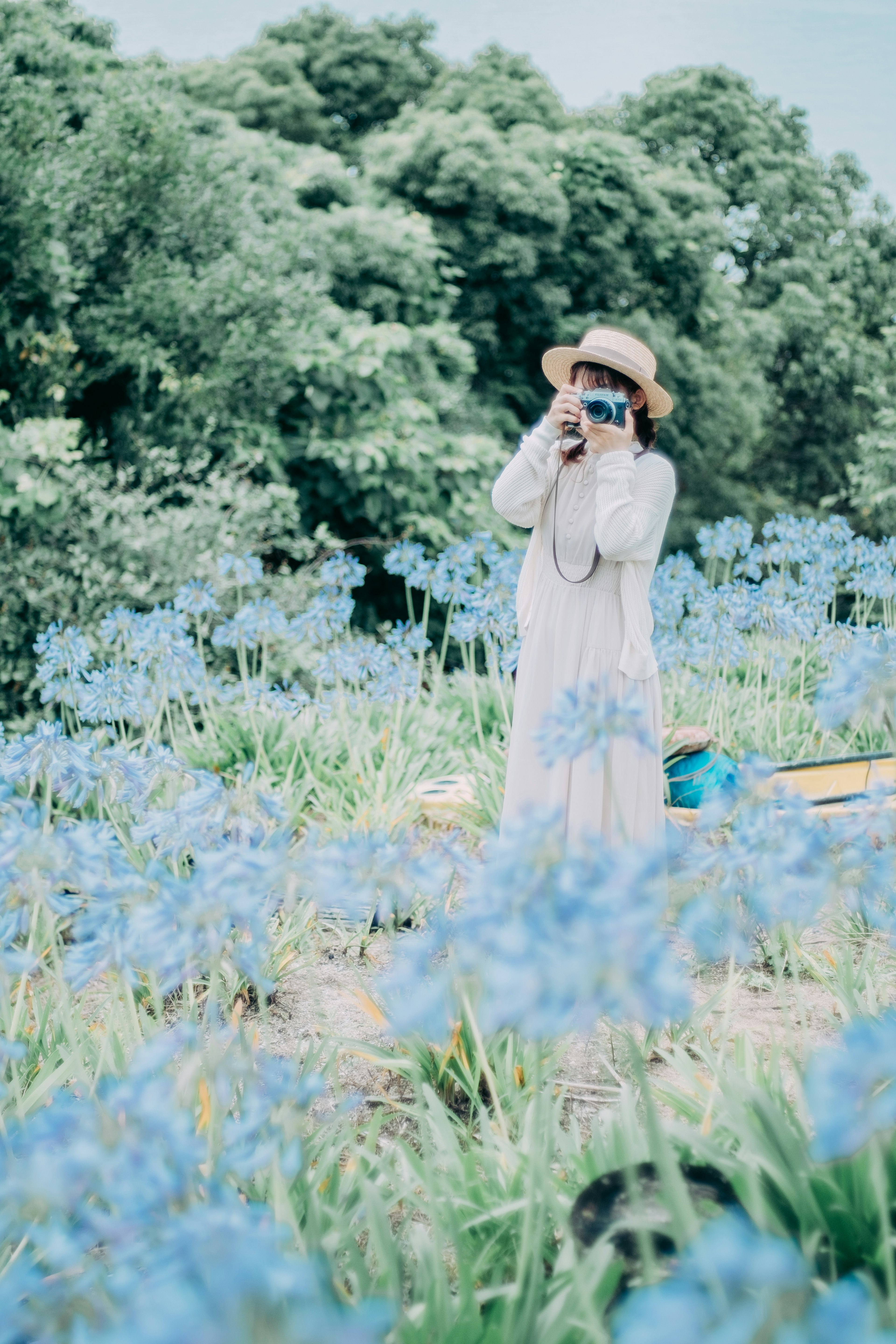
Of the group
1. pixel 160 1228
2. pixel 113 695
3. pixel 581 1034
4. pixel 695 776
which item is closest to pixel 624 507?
pixel 581 1034

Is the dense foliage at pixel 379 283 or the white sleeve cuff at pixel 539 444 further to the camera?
the dense foliage at pixel 379 283

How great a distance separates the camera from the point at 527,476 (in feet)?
9.50

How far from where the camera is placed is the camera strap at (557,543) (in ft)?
9.53

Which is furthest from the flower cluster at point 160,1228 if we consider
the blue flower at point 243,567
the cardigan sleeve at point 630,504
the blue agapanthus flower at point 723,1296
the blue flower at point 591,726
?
the blue flower at point 243,567

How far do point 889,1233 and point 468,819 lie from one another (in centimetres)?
282

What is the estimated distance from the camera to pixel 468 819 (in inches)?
155

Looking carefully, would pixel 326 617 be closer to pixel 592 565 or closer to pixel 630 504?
pixel 592 565

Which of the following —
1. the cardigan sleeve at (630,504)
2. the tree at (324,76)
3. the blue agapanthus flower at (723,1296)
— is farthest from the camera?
the tree at (324,76)

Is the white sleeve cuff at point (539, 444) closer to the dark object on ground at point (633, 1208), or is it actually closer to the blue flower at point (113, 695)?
the blue flower at point (113, 695)

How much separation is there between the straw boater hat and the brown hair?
0.4 inches

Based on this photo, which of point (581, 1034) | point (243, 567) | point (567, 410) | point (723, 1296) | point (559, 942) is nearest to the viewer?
point (723, 1296)

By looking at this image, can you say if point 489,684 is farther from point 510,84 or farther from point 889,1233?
point 510,84

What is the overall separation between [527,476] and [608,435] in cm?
28

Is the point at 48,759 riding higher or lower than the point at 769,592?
lower
